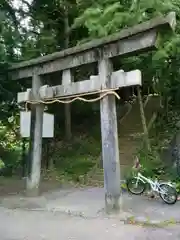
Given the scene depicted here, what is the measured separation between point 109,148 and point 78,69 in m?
2.31

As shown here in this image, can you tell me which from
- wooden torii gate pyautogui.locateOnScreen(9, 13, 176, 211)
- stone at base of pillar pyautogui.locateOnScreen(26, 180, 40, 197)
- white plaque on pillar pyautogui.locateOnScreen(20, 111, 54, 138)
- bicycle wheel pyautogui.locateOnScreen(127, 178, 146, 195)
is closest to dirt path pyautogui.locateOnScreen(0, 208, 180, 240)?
wooden torii gate pyautogui.locateOnScreen(9, 13, 176, 211)

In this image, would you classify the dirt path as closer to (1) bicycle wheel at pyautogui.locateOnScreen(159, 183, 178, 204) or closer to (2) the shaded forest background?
(1) bicycle wheel at pyautogui.locateOnScreen(159, 183, 178, 204)

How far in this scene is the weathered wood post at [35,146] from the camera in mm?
8188

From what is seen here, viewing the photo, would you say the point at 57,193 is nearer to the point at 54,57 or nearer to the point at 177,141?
the point at 54,57

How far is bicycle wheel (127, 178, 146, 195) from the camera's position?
27.7 feet

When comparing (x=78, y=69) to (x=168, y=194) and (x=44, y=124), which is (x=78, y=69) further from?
(x=168, y=194)

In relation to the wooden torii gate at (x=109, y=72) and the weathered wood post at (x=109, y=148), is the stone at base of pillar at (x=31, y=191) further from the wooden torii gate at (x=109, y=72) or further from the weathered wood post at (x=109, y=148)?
the weathered wood post at (x=109, y=148)

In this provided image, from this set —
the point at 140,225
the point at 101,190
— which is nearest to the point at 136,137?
the point at 101,190

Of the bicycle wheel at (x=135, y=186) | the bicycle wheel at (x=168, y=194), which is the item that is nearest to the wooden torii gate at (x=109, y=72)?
the bicycle wheel at (x=168, y=194)

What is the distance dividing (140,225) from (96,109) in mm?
→ 10325

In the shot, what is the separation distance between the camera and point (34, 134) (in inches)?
327

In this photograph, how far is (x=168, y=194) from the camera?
7.40 metres

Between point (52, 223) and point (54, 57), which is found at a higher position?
point (54, 57)

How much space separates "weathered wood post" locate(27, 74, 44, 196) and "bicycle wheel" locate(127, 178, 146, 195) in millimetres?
2389
